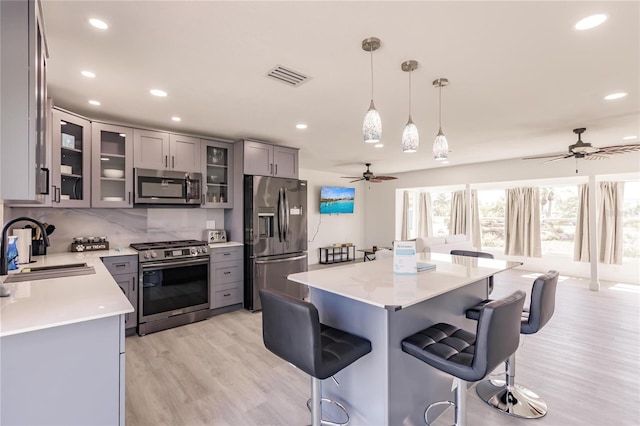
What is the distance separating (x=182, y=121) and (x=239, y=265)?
2.04 metres

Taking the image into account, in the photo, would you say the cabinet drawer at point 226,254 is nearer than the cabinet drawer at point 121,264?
No

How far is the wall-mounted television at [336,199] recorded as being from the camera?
8.20m

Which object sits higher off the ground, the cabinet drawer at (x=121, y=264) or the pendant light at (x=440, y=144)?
the pendant light at (x=440, y=144)

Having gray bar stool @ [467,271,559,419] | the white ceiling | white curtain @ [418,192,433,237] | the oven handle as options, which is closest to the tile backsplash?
the oven handle

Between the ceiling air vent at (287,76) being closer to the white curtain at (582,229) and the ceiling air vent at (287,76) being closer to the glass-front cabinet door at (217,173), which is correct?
the glass-front cabinet door at (217,173)

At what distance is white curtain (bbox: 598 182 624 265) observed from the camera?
5941 mm

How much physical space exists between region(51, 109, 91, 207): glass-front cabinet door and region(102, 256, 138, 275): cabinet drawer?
712 millimetres

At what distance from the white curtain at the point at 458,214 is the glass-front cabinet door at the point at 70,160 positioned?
24.9ft

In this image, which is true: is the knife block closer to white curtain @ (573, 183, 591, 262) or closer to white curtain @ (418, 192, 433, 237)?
white curtain @ (418, 192, 433, 237)

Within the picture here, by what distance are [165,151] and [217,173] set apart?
0.76 metres

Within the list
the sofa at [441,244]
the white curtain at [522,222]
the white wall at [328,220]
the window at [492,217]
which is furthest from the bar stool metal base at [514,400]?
the window at [492,217]

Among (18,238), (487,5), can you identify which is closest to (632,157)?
(487,5)

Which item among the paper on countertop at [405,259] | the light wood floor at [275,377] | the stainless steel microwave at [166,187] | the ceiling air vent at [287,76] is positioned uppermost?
the ceiling air vent at [287,76]

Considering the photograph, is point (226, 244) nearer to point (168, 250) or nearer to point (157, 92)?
point (168, 250)
